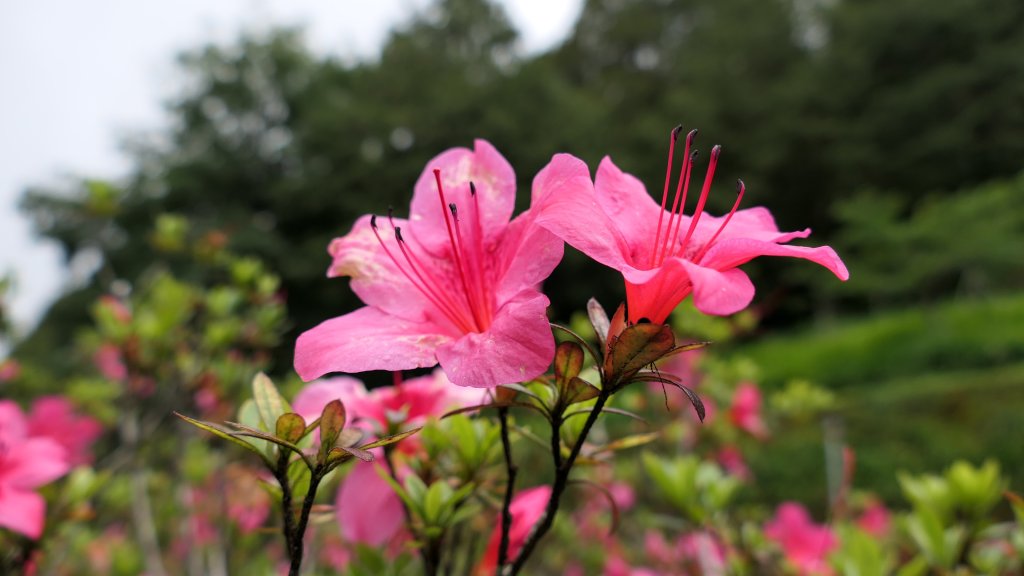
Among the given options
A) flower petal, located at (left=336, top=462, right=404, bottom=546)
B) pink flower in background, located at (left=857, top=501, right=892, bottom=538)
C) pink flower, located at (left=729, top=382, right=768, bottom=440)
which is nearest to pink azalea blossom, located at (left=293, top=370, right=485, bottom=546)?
flower petal, located at (left=336, top=462, right=404, bottom=546)

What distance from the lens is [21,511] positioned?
0.68 meters

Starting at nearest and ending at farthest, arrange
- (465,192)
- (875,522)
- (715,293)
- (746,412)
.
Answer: (715,293) < (465,192) < (746,412) < (875,522)

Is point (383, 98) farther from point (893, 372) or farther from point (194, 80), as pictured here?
point (893, 372)

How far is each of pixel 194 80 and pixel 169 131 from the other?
4.34 ft

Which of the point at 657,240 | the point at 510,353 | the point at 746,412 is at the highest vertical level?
the point at 746,412

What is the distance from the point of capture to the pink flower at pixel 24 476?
0.67m

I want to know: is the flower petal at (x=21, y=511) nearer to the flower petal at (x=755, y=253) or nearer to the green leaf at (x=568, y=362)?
the green leaf at (x=568, y=362)

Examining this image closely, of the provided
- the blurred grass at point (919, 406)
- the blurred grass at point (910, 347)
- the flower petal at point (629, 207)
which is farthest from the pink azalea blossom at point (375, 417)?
the blurred grass at point (910, 347)

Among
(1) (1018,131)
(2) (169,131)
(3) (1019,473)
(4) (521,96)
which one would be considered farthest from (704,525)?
(2) (169,131)

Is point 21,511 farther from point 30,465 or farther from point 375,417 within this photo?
point 375,417

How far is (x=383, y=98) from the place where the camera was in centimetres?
1384

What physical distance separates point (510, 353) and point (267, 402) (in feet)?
0.64

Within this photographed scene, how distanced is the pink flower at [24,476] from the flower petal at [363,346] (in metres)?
0.42

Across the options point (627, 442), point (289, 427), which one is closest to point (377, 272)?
point (289, 427)
